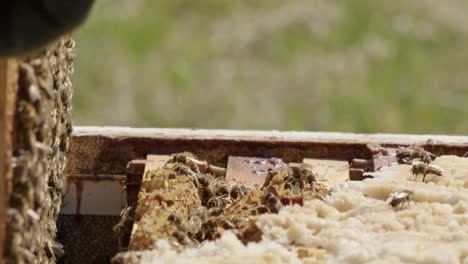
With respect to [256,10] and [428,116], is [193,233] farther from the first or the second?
[256,10]

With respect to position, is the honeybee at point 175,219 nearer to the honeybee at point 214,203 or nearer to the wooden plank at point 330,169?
the honeybee at point 214,203

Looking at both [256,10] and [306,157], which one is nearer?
[306,157]

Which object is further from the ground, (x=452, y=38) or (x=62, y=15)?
(x=452, y=38)

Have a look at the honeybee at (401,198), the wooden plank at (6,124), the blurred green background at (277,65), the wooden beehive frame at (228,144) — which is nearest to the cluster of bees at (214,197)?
the honeybee at (401,198)

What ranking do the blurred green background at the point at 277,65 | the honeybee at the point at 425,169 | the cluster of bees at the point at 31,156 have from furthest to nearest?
the blurred green background at the point at 277,65 → the honeybee at the point at 425,169 → the cluster of bees at the point at 31,156

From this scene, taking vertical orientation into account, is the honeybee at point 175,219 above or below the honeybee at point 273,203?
below

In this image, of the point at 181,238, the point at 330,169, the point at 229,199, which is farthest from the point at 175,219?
the point at 330,169

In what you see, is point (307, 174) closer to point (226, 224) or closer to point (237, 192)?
point (237, 192)

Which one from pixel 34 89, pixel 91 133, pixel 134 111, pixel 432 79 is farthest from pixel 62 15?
pixel 432 79
